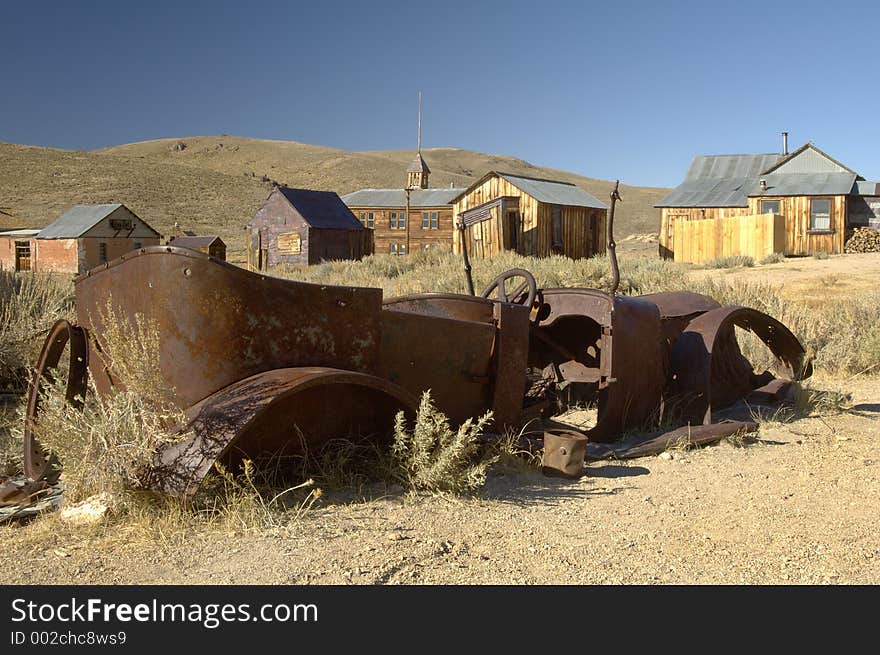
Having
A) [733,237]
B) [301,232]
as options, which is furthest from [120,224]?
[733,237]

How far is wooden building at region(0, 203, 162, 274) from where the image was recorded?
→ 38344 mm

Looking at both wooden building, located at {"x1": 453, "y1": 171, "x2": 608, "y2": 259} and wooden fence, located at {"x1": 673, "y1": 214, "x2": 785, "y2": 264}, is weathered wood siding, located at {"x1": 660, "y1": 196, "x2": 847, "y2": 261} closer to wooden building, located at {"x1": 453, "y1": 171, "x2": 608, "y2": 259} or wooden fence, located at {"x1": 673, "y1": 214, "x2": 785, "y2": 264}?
wooden fence, located at {"x1": 673, "y1": 214, "x2": 785, "y2": 264}

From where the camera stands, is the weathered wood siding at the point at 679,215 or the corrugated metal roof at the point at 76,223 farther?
the corrugated metal roof at the point at 76,223

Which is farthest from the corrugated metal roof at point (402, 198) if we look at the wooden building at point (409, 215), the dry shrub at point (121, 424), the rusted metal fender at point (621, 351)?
the dry shrub at point (121, 424)

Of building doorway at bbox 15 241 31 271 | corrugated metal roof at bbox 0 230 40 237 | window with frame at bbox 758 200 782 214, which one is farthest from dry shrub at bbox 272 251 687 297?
corrugated metal roof at bbox 0 230 40 237

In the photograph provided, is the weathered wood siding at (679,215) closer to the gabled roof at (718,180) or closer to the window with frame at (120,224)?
the gabled roof at (718,180)

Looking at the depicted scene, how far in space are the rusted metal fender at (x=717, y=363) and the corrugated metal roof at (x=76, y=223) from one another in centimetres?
3723

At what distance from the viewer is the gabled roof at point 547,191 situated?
32.6 metres

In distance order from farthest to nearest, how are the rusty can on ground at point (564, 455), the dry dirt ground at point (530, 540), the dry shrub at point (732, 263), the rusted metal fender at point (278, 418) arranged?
the dry shrub at point (732, 263)
the rusty can on ground at point (564, 455)
the rusted metal fender at point (278, 418)
the dry dirt ground at point (530, 540)

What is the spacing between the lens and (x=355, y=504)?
3.77m

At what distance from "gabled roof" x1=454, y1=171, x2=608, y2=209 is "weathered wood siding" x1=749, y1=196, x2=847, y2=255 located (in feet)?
26.0

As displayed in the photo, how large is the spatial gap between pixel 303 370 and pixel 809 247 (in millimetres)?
34590
